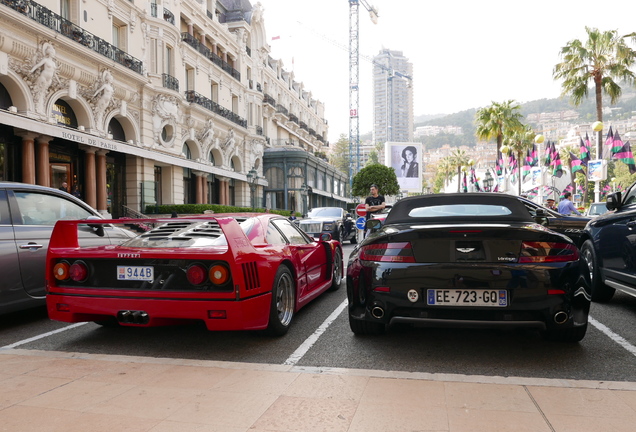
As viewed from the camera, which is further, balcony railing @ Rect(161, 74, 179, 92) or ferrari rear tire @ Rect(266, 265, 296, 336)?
balcony railing @ Rect(161, 74, 179, 92)

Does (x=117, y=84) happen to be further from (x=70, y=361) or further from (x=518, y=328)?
(x=518, y=328)

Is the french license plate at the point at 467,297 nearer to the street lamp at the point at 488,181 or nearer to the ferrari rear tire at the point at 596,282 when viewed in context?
the ferrari rear tire at the point at 596,282

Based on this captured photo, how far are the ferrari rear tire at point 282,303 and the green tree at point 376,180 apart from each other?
5590 cm

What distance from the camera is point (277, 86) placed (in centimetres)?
4903

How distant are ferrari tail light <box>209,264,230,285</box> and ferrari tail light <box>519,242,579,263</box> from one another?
2.33 m

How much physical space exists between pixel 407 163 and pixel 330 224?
63829 millimetres

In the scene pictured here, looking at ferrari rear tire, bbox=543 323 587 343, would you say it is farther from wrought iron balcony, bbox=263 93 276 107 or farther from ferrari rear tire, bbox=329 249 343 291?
wrought iron balcony, bbox=263 93 276 107

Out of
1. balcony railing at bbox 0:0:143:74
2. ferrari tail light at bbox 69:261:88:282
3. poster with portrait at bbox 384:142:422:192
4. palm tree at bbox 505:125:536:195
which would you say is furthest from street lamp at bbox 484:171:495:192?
ferrari tail light at bbox 69:261:88:282

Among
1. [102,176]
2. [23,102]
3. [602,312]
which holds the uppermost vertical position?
[23,102]

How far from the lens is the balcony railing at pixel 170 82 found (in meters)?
24.6

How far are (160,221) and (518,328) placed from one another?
3200 millimetres

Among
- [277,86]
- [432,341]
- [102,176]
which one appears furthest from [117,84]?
[277,86]

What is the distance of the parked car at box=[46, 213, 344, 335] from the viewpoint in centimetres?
380

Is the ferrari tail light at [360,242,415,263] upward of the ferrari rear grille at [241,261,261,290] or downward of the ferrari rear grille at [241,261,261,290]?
upward
